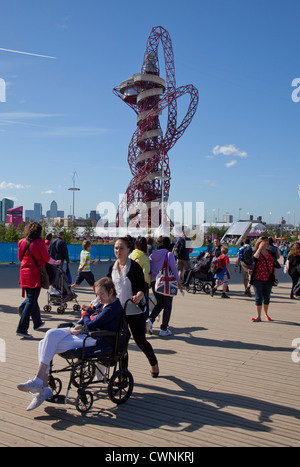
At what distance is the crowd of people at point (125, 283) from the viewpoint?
4.32 meters

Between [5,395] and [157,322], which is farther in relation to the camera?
[157,322]

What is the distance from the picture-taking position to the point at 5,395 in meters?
4.69

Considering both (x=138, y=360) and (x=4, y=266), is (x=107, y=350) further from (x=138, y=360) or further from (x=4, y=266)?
(x=4, y=266)

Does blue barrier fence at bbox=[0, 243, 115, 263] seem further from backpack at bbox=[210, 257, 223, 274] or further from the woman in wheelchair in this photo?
the woman in wheelchair

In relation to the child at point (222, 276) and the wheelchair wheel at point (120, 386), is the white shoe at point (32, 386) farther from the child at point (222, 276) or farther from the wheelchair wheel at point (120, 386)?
the child at point (222, 276)

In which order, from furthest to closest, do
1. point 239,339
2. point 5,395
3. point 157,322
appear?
1. point 157,322
2. point 239,339
3. point 5,395

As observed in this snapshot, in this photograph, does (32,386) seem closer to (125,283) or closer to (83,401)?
(83,401)

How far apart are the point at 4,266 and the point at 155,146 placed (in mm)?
42525

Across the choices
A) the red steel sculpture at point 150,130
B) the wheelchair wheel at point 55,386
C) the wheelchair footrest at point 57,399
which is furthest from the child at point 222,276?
the red steel sculpture at point 150,130

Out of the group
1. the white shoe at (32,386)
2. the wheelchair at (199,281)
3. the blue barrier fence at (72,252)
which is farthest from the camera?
the blue barrier fence at (72,252)

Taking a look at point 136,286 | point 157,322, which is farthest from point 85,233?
point 136,286

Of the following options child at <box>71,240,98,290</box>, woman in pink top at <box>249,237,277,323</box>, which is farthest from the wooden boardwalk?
child at <box>71,240,98,290</box>

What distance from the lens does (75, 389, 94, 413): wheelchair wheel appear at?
13.7 ft

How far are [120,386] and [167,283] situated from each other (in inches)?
119
